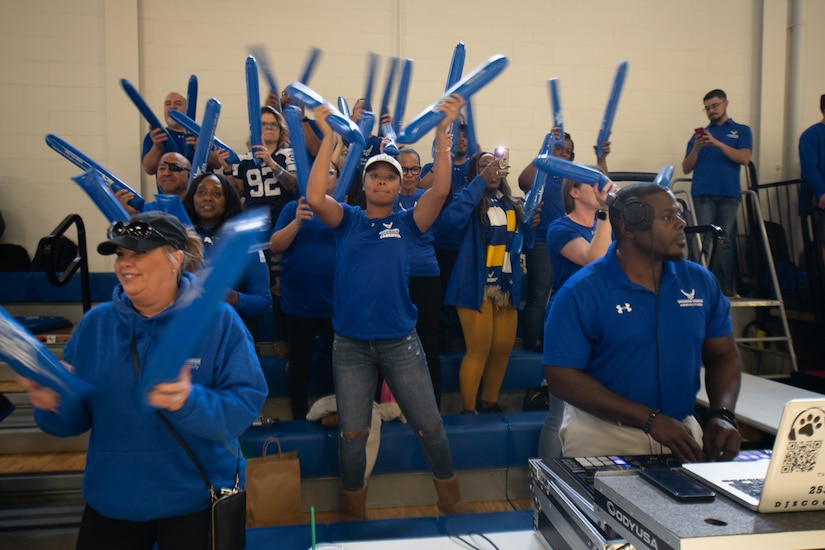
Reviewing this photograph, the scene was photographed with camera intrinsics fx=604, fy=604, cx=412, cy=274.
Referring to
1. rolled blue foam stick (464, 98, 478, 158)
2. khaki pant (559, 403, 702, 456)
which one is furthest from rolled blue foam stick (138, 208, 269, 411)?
rolled blue foam stick (464, 98, 478, 158)

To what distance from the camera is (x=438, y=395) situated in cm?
328

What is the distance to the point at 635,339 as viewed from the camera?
162 centimetres

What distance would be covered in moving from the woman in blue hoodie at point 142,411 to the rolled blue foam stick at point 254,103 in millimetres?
2159

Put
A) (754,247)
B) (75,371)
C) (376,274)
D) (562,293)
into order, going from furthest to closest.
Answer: (754,247), (376,274), (562,293), (75,371)

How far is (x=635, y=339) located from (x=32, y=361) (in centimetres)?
143

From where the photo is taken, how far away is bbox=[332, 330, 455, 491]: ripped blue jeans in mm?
2570

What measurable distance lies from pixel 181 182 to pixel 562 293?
7.48 feet

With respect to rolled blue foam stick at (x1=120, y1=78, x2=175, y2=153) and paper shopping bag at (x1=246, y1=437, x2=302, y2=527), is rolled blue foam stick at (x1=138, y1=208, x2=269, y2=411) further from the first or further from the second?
rolled blue foam stick at (x1=120, y1=78, x2=175, y2=153)

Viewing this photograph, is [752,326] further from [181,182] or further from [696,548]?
[696,548]

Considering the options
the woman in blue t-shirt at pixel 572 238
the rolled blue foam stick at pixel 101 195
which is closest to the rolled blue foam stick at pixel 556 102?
the woman in blue t-shirt at pixel 572 238

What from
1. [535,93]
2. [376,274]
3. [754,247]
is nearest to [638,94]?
[535,93]

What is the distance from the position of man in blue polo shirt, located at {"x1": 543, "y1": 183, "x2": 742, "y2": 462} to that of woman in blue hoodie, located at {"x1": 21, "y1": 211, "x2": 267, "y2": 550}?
0.86 metres

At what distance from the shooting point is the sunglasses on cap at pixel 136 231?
1.42m

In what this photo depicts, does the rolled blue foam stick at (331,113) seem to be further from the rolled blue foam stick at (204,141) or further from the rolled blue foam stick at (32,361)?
the rolled blue foam stick at (32,361)
